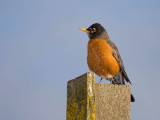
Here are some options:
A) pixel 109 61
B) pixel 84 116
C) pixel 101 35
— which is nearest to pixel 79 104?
pixel 84 116

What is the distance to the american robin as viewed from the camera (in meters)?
6.66

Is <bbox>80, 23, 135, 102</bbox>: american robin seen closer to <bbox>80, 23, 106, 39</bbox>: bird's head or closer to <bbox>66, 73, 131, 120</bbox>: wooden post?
<bbox>80, 23, 106, 39</bbox>: bird's head

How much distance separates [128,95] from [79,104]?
2.54 feet

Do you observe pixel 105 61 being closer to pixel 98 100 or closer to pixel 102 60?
pixel 102 60

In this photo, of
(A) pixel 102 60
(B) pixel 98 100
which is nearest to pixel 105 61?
(A) pixel 102 60

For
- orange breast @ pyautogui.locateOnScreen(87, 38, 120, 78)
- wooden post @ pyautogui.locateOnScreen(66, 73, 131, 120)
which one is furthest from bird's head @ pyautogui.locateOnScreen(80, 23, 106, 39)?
wooden post @ pyautogui.locateOnScreen(66, 73, 131, 120)

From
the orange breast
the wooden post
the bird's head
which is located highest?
the bird's head

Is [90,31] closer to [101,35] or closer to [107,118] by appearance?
[101,35]

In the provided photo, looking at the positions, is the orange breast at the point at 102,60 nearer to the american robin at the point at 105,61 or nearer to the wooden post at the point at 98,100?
the american robin at the point at 105,61

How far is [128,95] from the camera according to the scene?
13.8 feet

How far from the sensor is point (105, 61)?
21.8 ft

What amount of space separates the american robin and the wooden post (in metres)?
2.43

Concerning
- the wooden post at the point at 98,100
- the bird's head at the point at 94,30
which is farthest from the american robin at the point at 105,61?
the wooden post at the point at 98,100

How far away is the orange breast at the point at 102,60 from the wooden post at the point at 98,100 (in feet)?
7.91
